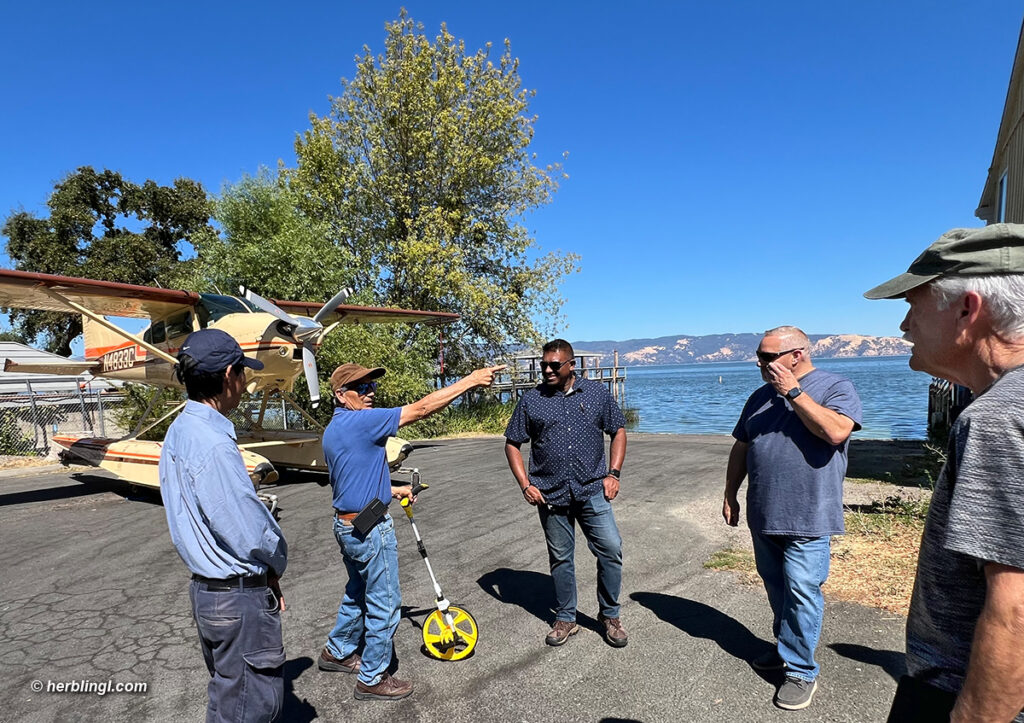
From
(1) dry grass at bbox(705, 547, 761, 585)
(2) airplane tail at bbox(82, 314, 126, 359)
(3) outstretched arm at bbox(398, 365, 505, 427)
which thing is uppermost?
(2) airplane tail at bbox(82, 314, 126, 359)

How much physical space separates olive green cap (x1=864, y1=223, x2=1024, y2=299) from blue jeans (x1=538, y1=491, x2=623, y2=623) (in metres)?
2.65

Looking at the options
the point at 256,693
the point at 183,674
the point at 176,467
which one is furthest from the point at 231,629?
the point at 183,674

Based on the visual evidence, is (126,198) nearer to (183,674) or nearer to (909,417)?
(183,674)

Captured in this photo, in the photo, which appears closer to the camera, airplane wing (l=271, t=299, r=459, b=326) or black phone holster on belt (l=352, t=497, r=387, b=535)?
black phone holster on belt (l=352, t=497, r=387, b=535)

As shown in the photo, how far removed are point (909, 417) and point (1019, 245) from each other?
34838 mm

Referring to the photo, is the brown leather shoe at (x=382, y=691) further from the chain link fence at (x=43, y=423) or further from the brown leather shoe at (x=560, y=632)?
the chain link fence at (x=43, y=423)

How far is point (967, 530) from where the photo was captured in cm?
114

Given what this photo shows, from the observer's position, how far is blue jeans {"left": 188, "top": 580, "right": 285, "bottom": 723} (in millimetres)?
2166

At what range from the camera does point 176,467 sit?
7.14 ft

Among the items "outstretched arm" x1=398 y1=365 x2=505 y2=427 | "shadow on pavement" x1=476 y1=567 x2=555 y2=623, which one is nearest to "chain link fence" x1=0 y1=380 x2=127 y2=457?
"shadow on pavement" x1=476 y1=567 x2=555 y2=623

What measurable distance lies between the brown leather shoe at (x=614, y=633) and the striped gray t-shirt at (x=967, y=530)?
8.55 ft

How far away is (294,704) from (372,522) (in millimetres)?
1126

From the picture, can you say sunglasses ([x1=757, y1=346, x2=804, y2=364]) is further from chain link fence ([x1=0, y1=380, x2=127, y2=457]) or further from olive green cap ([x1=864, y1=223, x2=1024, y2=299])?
chain link fence ([x1=0, y1=380, x2=127, y2=457])

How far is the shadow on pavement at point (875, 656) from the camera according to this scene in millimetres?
3295
